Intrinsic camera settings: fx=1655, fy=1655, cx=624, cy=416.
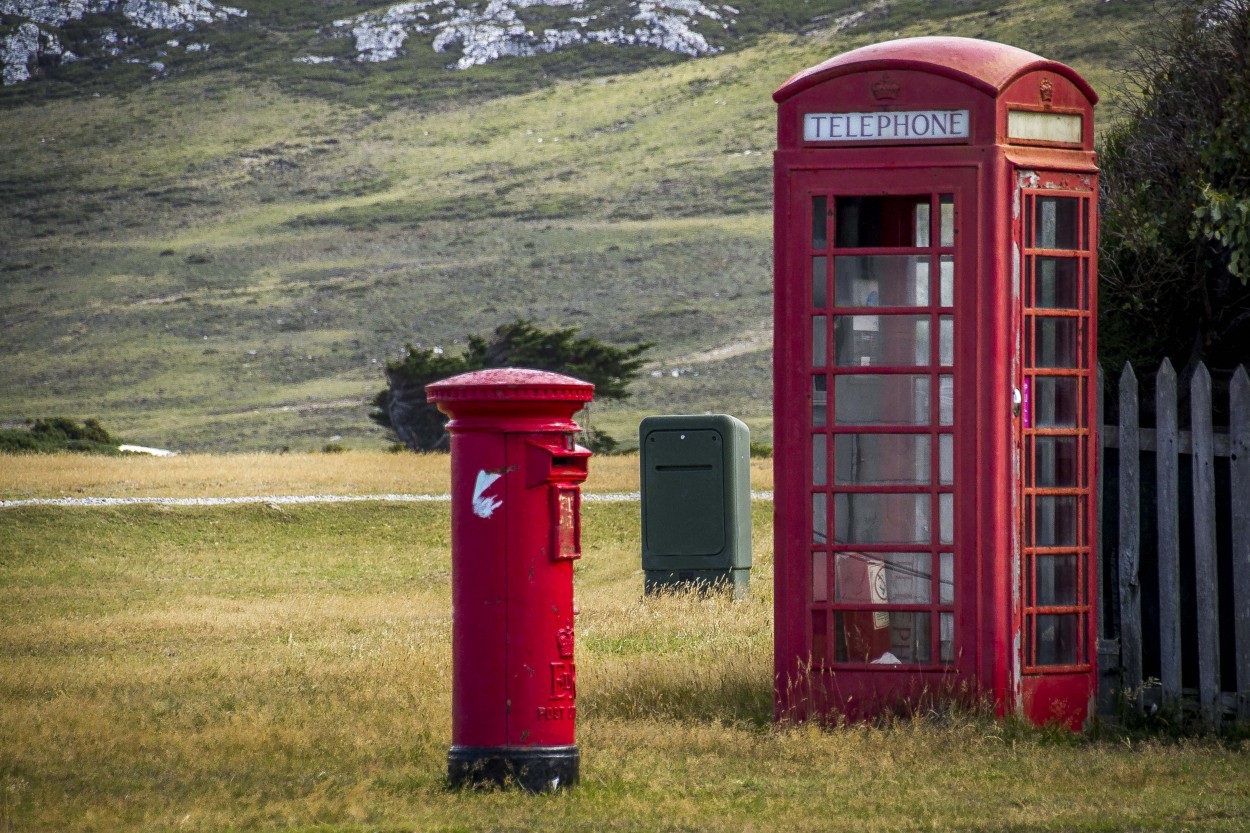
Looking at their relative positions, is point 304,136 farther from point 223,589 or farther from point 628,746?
point 628,746

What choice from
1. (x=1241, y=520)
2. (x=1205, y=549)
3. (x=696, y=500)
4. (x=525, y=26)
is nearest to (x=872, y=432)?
(x=1205, y=549)

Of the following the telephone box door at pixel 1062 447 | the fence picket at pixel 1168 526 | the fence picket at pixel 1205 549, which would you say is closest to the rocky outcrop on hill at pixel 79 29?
the telephone box door at pixel 1062 447

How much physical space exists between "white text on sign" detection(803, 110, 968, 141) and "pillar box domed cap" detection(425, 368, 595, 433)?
77.3 inches

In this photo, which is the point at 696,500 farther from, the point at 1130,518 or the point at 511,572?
the point at 511,572

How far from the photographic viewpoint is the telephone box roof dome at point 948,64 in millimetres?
7500

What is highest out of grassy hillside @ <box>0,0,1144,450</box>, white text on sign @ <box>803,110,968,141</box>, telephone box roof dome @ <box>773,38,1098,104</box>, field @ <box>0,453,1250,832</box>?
grassy hillside @ <box>0,0,1144,450</box>

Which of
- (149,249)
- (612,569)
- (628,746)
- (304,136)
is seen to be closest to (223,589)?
(612,569)

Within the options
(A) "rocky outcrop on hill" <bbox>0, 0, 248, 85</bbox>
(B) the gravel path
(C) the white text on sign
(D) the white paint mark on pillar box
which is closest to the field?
(D) the white paint mark on pillar box

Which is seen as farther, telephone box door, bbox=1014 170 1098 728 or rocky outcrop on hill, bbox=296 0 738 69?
rocky outcrop on hill, bbox=296 0 738 69

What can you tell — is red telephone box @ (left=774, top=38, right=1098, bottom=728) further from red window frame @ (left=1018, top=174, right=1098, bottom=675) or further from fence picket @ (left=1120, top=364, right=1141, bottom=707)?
fence picket @ (left=1120, top=364, right=1141, bottom=707)

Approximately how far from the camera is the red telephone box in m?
7.46

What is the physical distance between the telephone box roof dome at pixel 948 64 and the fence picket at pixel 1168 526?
1479 millimetres

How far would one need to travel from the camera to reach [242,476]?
24.7 meters

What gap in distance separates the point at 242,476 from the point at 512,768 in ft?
62.2
